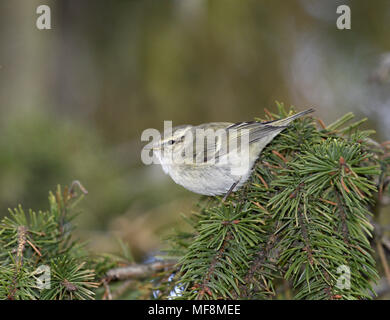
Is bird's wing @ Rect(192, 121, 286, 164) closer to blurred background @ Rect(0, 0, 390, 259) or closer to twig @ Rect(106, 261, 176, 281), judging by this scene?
blurred background @ Rect(0, 0, 390, 259)

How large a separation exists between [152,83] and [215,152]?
90.9 inches

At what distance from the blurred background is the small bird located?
0.43 meters

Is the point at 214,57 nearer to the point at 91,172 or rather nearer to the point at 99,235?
the point at 91,172

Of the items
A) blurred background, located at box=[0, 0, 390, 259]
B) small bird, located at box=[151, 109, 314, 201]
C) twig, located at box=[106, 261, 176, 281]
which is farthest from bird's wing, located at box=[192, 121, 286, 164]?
twig, located at box=[106, 261, 176, 281]

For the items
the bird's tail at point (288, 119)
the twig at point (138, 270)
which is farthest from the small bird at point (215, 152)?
the twig at point (138, 270)

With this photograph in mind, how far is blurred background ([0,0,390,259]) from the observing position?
10.2 feet

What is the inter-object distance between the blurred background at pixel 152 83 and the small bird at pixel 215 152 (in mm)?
432

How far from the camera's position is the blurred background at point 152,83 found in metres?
3.12

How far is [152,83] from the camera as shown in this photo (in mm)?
4434

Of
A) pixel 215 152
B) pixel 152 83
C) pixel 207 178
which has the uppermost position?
pixel 152 83

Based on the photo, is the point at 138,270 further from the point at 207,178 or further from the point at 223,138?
the point at 223,138

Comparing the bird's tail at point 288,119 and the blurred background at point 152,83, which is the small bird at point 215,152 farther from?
the blurred background at point 152,83

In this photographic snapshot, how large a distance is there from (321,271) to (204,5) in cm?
340

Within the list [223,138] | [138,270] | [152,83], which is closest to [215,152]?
[223,138]
